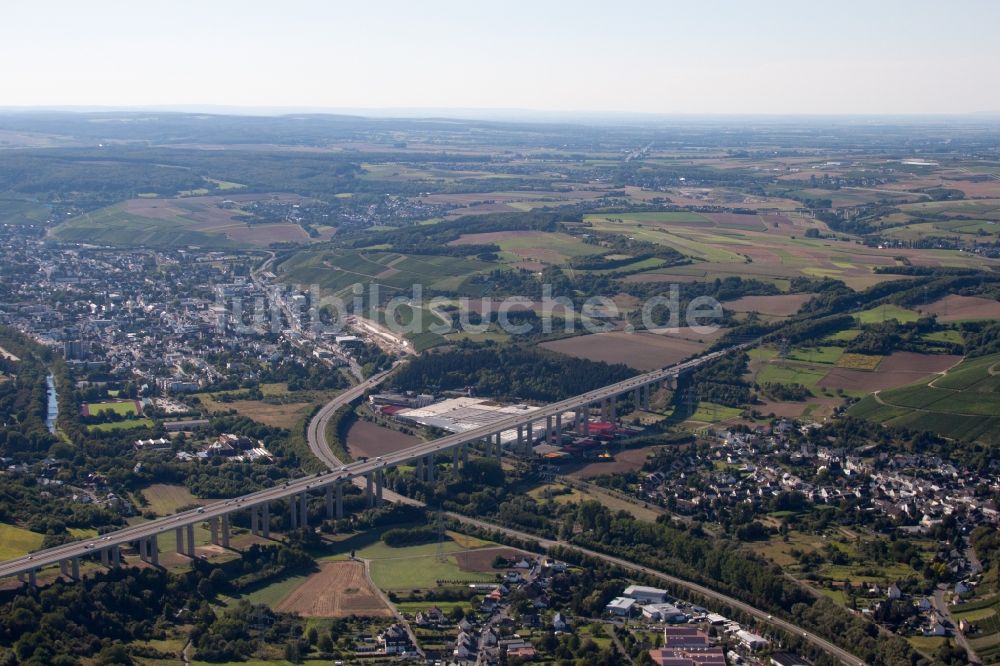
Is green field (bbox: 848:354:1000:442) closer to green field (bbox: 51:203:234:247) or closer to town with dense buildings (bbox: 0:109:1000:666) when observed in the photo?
town with dense buildings (bbox: 0:109:1000:666)

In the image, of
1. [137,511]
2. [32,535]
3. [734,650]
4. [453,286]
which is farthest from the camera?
[453,286]

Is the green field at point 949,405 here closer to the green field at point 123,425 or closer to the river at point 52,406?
the green field at point 123,425

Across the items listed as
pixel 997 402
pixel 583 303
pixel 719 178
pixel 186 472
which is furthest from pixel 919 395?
pixel 719 178

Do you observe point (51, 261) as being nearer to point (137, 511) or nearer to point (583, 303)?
point (583, 303)

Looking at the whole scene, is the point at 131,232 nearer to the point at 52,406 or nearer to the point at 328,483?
the point at 52,406

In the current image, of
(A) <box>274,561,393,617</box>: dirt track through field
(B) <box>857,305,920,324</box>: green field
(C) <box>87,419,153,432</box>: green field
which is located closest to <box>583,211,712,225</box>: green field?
(B) <box>857,305,920,324</box>: green field

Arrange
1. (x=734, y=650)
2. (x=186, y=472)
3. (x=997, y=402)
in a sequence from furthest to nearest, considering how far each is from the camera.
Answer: (x=997, y=402), (x=186, y=472), (x=734, y=650)
